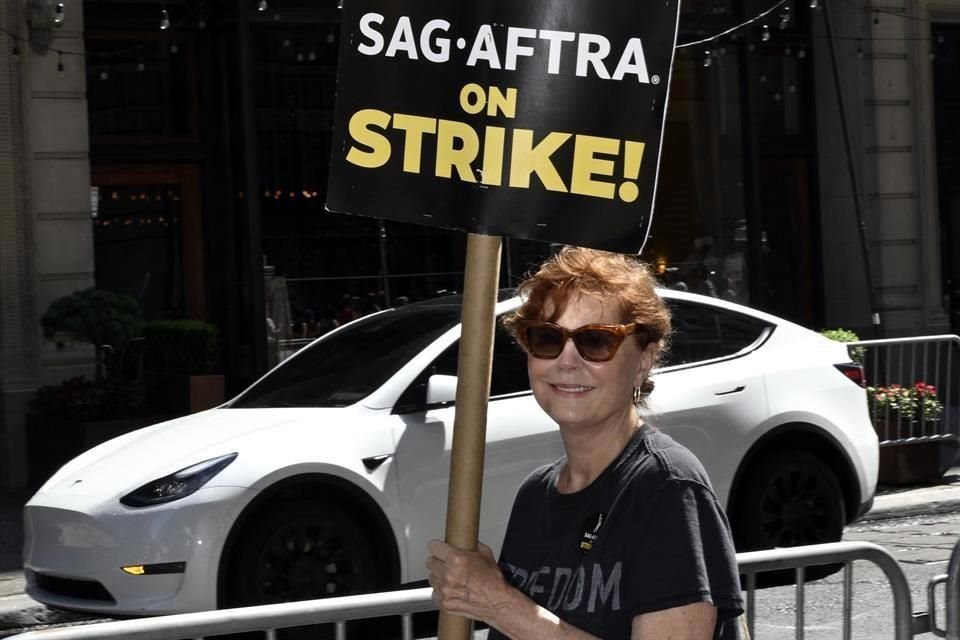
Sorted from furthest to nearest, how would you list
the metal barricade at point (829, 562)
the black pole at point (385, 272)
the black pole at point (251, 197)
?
the black pole at point (385, 272) → the black pole at point (251, 197) → the metal barricade at point (829, 562)

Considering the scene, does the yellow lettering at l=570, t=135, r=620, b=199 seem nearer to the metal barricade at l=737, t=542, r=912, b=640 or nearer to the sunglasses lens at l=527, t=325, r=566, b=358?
the sunglasses lens at l=527, t=325, r=566, b=358

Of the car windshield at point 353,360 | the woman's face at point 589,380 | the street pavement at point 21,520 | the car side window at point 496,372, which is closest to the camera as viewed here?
the woman's face at point 589,380

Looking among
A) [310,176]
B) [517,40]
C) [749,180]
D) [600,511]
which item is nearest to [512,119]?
[517,40]

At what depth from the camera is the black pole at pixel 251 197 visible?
15336mm

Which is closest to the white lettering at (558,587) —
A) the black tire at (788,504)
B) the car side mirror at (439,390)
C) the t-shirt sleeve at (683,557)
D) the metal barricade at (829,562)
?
the t-shirt sleeve at (683,557)

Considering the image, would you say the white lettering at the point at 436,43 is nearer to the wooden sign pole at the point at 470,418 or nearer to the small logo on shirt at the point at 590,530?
the wooden sign pole at the point at 470,418

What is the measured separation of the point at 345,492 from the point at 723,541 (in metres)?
5.11

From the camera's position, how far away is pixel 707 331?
30.0 ft

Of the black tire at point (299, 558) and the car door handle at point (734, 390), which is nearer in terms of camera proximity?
the black tire at point (299, 558)

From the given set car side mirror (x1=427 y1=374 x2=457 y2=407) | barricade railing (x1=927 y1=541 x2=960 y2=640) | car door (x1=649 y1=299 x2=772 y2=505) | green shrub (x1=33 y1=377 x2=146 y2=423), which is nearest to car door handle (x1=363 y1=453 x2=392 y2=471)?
car side mirror (x1=427 y1=374 x2=457 y2=407)

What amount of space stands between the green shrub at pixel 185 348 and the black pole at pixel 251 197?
2.84 feet

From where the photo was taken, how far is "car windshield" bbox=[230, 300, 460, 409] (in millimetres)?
8172

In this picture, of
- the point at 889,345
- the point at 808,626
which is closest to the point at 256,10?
the point at 889,345

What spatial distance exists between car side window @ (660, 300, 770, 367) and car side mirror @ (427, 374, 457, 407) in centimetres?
157
